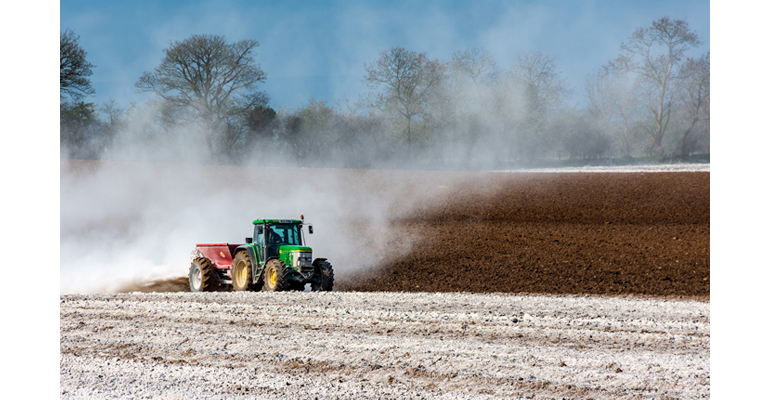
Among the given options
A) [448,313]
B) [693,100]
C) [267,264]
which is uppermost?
[693,100]

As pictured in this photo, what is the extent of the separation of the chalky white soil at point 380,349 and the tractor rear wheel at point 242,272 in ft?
6.80

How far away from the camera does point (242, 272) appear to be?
45.9 feet

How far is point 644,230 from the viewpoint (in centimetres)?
1911

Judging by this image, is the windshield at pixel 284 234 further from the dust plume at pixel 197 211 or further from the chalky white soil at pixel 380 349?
the dust plume at pixel 197 211

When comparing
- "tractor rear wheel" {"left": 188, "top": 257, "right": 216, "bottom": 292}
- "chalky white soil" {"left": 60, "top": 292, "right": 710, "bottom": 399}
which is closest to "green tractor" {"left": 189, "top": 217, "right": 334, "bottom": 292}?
"tractor rear wheel" {"left": 188, "top": 257, "right": 216, "bottom": 292}

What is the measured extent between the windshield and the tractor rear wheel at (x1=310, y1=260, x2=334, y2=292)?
2.47ft

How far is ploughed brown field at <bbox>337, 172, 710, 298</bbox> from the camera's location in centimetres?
1480

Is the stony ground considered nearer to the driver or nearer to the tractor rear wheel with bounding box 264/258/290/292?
the tractor rear wheel with bounding box 264/258/290/292

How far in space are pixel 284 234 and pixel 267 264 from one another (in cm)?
94

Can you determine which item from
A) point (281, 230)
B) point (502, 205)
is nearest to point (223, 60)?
point (502, 205)

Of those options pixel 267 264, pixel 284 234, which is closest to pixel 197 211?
pixel 284 234

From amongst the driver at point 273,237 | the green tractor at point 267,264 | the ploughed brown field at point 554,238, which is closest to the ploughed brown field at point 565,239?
the ploughed brown field at point 554,238

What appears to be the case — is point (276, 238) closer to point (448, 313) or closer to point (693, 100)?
point (448, 313)

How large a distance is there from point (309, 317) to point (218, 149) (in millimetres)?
24770
